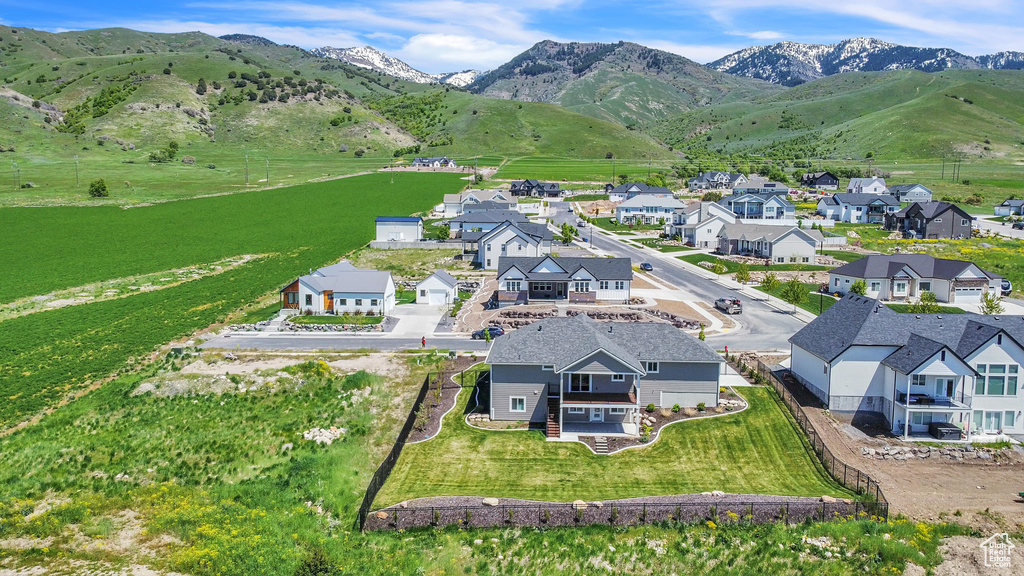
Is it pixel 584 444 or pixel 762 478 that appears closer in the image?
pixel 762 478

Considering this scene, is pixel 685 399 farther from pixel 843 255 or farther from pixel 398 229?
pixel 398 229

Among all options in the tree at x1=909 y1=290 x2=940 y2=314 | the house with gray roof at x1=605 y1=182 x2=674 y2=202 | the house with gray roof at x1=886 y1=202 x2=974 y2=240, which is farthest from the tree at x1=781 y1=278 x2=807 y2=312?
the house with gray roof at x1=605 y1=182 x2=674 y2=202

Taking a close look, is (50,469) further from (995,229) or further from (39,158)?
(39,158)

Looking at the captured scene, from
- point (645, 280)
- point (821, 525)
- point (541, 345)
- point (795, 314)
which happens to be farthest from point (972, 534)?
point (645, 280)

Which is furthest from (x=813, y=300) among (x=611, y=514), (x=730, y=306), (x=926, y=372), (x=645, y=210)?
(x=645, y=210)

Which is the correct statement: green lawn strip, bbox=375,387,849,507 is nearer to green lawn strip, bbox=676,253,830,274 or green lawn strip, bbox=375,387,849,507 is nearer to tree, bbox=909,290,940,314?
tree, bbox=909,290,940,314
